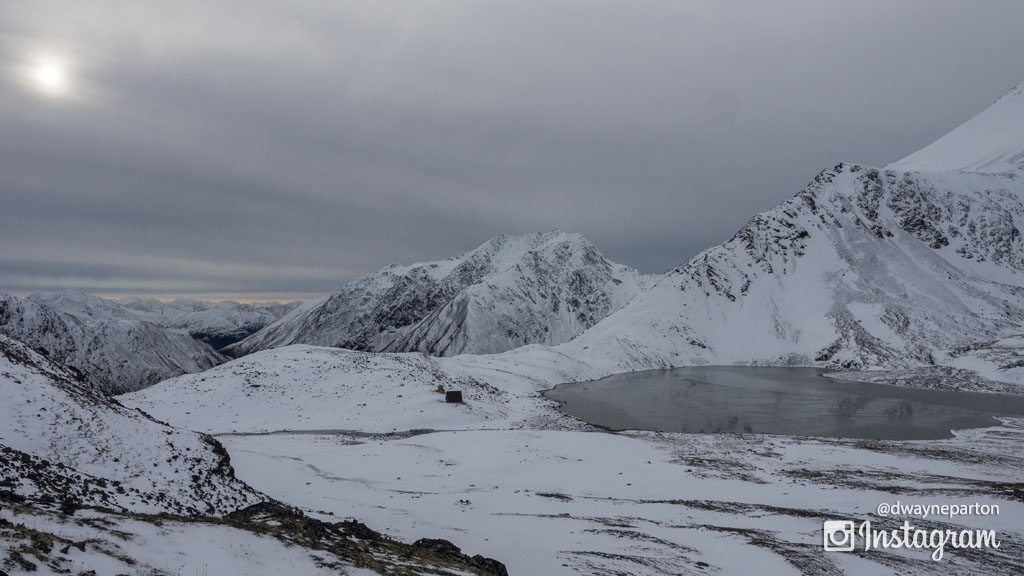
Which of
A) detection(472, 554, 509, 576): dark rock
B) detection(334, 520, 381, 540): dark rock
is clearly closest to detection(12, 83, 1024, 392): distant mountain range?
detection(334, 520, 381, 540): dark rock

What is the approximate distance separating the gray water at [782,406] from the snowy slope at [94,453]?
39.6 meters

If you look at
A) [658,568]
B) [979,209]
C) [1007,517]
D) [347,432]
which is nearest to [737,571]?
[658,568]

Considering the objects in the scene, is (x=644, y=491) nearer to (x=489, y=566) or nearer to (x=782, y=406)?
(x=489, y=566)

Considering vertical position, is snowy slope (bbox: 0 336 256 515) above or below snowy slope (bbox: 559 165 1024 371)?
below

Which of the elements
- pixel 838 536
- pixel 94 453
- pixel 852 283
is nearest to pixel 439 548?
pixel 94 453

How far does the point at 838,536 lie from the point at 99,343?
8157 inches

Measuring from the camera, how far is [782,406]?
213 ft

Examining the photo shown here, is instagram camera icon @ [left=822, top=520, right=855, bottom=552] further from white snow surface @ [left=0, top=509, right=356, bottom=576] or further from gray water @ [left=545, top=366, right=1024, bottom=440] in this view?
gray water @ [left=545, top=366, right=1024, bottom=440]

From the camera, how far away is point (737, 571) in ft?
52.5

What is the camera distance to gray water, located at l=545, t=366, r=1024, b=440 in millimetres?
51219

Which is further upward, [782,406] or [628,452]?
[782,406]

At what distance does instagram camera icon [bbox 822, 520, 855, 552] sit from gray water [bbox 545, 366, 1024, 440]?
2864 centimetres

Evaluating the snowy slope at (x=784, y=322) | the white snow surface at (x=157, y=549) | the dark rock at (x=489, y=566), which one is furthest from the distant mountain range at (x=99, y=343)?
the dark rock at (x=489, y=566)

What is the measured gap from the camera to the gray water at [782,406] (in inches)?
2016
